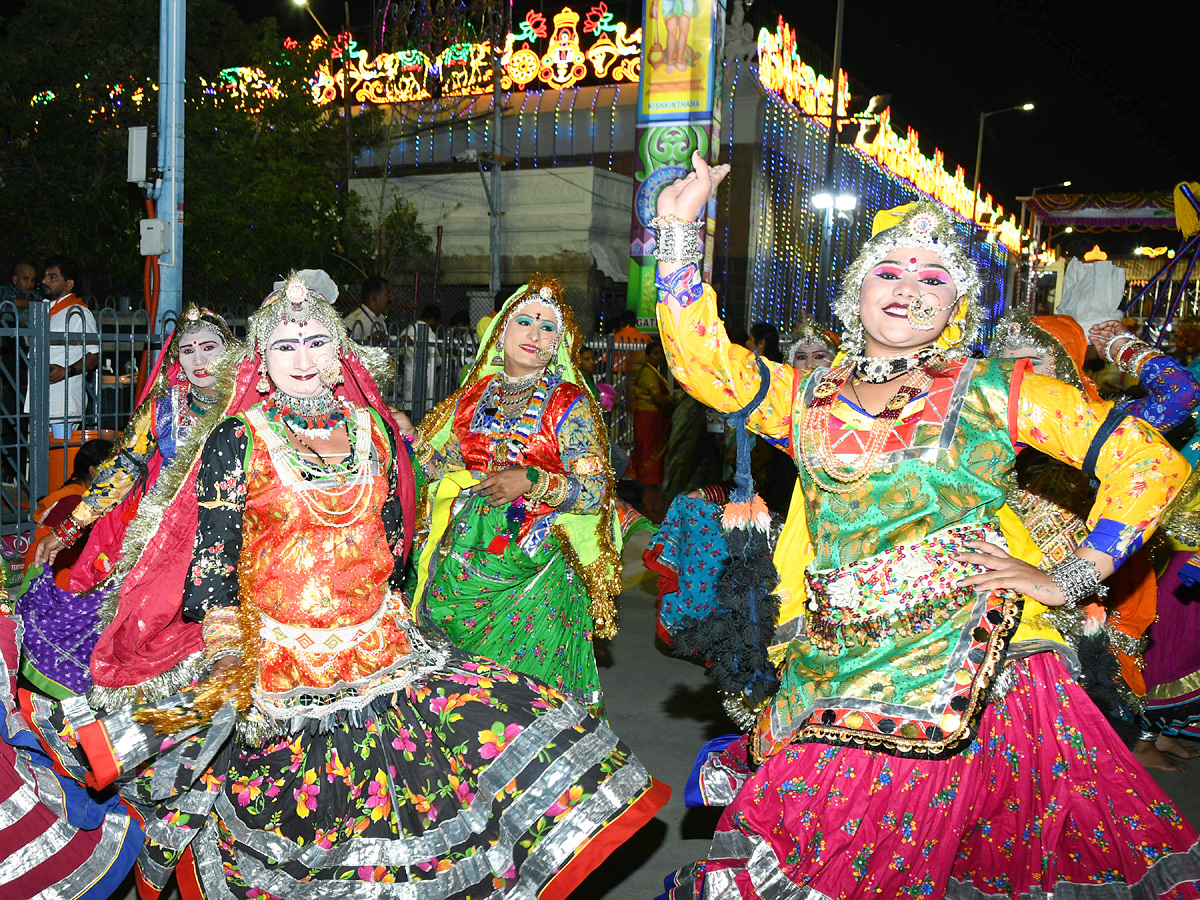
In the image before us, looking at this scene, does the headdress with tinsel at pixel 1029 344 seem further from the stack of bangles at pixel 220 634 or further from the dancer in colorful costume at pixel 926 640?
the stack of bangles at pixel 220 634

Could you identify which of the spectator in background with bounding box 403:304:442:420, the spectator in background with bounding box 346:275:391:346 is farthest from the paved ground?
the spectator in background with bounding box 346:275:391:346

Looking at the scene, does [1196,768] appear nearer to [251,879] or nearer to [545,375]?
[545,375]

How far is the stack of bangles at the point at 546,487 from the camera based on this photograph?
4.62m

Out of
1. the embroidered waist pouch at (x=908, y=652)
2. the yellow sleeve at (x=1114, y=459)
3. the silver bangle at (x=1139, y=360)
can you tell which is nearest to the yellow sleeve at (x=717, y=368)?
the embroidered waist pouch at (x=908, y=652)

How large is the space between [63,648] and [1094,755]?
3993 millimetres

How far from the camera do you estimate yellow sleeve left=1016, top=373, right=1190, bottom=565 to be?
2527 mm

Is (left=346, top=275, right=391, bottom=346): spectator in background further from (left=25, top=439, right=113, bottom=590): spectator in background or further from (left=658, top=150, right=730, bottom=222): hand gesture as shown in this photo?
(left=658, top=150, right=730, bottom=222): hand gesture

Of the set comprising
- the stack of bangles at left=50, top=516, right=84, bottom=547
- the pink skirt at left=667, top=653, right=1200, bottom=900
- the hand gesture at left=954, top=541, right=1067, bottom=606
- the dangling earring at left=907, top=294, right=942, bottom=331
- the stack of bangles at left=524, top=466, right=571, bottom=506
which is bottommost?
the pink skirt at left=667, top=653, right=1200, bottom=900

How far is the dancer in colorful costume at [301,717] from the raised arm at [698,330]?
1.07 meters

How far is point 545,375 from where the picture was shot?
16.1 feet

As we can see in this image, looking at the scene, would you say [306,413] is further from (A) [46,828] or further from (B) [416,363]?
(B) [416,363]

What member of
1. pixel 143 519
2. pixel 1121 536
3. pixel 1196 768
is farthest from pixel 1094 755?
pixel 1196 768

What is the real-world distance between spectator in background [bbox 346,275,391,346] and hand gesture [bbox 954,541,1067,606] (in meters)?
6.93

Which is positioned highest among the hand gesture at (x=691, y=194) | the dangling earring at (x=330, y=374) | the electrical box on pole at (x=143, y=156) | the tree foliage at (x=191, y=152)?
the tree foliage at (x=191, y=152)
